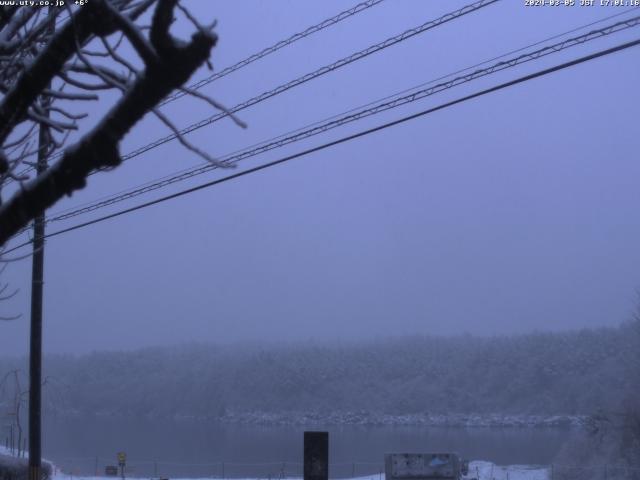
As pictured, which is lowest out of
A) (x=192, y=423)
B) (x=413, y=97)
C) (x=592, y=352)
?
(x=192, y=423)

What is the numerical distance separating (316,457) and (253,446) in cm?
2999

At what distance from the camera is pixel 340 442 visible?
4078cm

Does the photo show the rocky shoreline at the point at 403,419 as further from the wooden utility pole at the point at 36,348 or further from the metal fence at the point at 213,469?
the wooden utility pole at the point at 36,348

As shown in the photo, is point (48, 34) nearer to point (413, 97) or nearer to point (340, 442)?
point (413, 97)

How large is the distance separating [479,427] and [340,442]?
8.56 metres

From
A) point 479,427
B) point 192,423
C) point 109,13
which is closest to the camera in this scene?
point 109,13

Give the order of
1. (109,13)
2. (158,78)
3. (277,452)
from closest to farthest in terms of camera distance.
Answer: (158,78) < (109,13) < (277,452)

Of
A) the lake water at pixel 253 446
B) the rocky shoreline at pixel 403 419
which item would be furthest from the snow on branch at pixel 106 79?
the rocky shoreline at pixel 403 419

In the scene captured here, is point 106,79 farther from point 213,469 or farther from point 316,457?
point 213,469

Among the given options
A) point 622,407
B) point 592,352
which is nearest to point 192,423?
point 592,352

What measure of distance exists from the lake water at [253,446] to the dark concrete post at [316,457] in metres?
17.1

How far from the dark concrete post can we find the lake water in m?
17.1

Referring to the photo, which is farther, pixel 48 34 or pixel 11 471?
pixel 11 471

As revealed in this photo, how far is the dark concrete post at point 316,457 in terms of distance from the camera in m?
10.7
